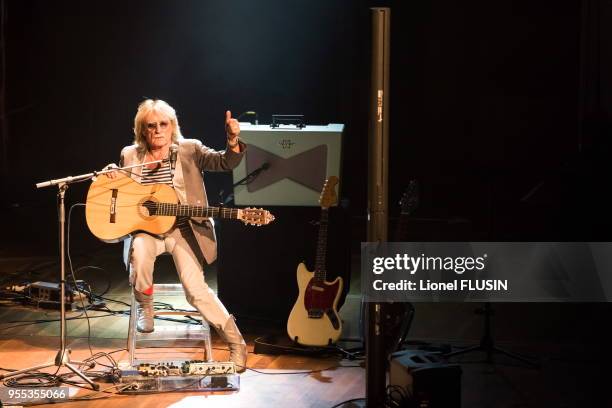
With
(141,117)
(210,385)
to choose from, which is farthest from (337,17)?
(210,385)

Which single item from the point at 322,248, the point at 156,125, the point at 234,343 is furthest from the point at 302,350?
the point at 156,125

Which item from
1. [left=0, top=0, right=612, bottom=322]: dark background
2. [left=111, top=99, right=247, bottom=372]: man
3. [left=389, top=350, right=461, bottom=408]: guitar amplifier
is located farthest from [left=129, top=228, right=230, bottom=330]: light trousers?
[left=0, top=0, right=612, bottom=322]: dark background

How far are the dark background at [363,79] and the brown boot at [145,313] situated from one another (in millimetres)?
3108

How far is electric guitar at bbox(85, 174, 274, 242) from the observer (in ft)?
19.6

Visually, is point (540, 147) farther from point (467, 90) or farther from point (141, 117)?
point (141, 117)

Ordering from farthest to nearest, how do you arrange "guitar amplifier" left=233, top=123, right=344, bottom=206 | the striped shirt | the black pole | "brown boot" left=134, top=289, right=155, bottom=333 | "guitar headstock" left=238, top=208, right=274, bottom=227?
"guitar amplifier" left=233, top=123, right=344, bottom=206, "brown boot" left=134, top=289, right=155, bottom=333, the striped shirt, "guitar headstock" left=238, top=208, right=274, bottom=227, the black pole

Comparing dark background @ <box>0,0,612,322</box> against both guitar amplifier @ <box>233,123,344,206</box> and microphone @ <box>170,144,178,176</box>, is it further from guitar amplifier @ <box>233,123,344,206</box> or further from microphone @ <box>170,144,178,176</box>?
microphone @ <box>170,144,178,176</box>

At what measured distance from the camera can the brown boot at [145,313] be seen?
625 centimetres

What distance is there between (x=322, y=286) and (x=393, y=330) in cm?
56

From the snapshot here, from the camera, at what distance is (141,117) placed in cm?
616

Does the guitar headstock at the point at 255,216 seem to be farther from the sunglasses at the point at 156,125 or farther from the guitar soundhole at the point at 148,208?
the sunglasses at the point at 156,125

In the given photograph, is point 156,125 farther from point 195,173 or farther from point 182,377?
point 182,377

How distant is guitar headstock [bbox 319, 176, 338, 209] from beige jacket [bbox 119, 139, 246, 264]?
26.3 inches

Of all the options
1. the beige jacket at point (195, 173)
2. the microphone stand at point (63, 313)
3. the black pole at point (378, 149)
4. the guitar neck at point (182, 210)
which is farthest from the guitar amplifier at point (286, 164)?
the black pole at point (378, 149)
